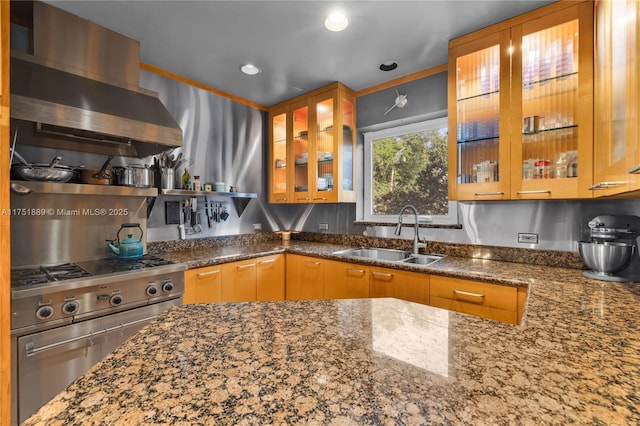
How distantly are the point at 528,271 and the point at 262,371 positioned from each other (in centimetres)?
186

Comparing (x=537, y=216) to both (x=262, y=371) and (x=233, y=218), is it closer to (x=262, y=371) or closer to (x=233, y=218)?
(x=262, y=371)

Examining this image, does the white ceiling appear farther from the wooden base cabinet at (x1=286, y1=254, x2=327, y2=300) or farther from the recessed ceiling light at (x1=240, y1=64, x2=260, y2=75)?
the wooden base cabinet at (x1=286, y1=254, x2=327, y2=300)

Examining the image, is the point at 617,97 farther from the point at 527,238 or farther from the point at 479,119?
the point at 527,238

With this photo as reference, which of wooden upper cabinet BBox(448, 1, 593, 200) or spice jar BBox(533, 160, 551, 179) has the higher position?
wooden upper cabinet BBox(448, 1, 593, 200)

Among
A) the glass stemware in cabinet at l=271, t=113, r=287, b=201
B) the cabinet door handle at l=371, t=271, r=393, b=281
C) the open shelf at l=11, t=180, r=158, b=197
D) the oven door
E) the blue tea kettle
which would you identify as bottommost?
the oven door

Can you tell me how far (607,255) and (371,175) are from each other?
1.89 metres

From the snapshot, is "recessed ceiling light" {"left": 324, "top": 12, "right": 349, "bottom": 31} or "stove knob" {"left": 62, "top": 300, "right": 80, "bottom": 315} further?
"recessed ceiling light" {"left": 324, "top": 12, "right": 349, "bottom": 31}

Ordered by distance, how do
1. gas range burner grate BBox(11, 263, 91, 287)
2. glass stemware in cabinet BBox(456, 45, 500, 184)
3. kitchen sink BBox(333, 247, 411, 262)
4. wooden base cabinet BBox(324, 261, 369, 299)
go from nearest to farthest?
gas range burner grate BBox(11, 263, 91, 287)
glass stemware in cabinet BBox(456, 45, 500, 184)
wooden base cabinet BBox(324, 261, 369, 299)
kitchen sink BBox(333, 247, 411, 262)

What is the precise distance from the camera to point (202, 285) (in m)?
2.14

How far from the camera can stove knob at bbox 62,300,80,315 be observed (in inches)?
57.6

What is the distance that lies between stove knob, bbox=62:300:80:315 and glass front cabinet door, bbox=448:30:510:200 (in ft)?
7.69

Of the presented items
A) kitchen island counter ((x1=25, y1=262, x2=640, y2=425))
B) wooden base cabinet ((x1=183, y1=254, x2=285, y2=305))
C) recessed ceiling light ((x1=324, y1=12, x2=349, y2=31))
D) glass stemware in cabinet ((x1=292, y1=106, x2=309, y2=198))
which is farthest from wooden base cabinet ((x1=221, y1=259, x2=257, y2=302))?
recessed ceiling light ((x1=324, y1=12, x2=349, y2=31))

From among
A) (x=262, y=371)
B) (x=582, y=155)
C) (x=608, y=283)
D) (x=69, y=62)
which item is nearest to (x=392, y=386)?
(x=262, y=371)

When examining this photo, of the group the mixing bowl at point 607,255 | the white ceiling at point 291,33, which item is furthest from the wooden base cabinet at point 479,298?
the white ceiling at point 291,33
